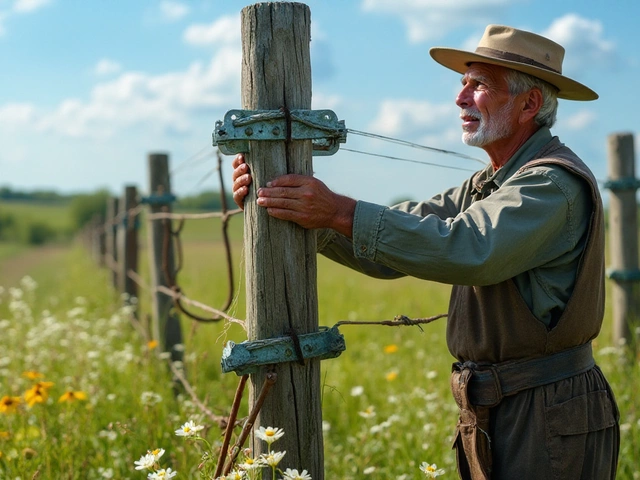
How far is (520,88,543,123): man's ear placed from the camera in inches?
103

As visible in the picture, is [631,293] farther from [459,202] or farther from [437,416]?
[459,202]

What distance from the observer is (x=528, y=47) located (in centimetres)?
257

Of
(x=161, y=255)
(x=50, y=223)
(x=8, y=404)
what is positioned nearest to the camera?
(x=8, y=404)

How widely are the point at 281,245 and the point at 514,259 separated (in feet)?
2.28

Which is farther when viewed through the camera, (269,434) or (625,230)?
(625,230)

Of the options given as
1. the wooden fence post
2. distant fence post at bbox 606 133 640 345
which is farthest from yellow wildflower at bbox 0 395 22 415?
distant fence post at bbox 606 133 640 345

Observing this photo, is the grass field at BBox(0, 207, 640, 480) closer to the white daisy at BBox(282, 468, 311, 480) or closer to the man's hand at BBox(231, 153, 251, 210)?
the man's hand at BBox(231, 153, 251, 210)

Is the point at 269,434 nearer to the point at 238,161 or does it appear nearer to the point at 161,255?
the point at 238,161

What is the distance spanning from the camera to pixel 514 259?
7.07 ft

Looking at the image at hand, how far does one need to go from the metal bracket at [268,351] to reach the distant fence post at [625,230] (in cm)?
362

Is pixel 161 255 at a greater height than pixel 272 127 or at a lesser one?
lesser

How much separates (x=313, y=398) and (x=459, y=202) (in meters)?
1.07

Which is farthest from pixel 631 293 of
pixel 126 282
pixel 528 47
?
→ pixel 126 282

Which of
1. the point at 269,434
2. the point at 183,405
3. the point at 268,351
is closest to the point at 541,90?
the point at 268,351
